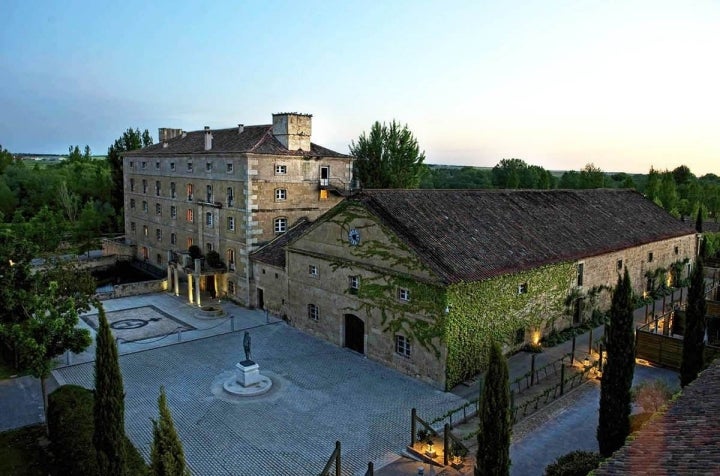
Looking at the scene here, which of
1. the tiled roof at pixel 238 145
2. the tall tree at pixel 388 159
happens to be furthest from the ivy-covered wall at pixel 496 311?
the tall tree at pixel 388 159

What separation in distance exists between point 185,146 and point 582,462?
40.4 m

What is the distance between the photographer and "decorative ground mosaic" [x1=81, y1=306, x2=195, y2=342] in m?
30.8

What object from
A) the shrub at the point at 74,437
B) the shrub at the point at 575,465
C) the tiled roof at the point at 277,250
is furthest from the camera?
the tiled roof at the point at 277,250

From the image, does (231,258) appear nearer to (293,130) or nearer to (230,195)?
(230,195)

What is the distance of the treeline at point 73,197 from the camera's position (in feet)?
200

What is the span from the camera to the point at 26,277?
18.9 meters

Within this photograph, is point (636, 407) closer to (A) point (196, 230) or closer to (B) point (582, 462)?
(B) point (582, 462)

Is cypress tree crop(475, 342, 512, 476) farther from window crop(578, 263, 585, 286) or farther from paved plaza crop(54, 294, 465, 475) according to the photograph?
window crop(578, 263, 585, 286)

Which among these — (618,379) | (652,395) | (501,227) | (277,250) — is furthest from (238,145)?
(652,395)

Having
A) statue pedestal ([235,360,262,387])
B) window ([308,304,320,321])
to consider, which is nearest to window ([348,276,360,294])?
window ([308,304,320,321])

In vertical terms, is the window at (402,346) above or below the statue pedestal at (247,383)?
above

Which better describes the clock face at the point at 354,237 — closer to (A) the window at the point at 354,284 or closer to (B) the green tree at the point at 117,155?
(A) the window at the point at 354,284

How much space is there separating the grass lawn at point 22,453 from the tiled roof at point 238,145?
21.4 meters

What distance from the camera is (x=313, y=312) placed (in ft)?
99.2
